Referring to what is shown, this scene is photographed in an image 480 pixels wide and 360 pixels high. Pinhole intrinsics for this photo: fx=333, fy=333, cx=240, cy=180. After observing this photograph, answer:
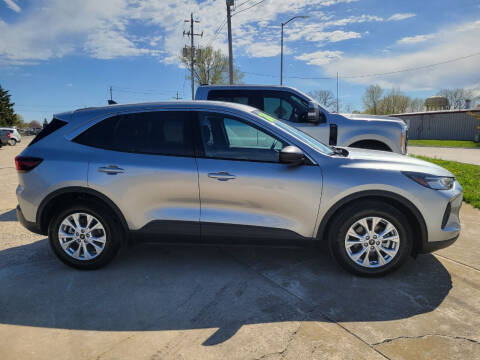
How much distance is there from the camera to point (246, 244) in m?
3.34

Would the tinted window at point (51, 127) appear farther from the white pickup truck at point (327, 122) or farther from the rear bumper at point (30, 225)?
the white pickup truck at point (327, 122)

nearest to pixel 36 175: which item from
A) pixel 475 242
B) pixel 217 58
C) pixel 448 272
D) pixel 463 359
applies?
pixel 463 359

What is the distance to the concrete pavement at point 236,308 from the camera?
234 centimetres

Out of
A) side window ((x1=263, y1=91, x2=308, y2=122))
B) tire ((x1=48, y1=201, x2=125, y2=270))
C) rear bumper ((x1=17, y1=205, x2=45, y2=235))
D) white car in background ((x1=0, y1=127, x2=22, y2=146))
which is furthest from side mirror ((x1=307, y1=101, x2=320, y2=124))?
white car in background ((x1=0, y1=127, x2=22, y2=146))

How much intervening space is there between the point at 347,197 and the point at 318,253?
3.45 feet

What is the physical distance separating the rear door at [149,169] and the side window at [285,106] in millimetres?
3427

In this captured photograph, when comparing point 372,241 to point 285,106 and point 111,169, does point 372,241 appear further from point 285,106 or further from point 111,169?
point 285,106

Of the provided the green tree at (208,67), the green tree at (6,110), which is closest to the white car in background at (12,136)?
the green tree at (208,67)

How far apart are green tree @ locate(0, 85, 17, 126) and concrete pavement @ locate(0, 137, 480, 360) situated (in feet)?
259

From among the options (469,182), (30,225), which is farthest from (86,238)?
(469,182)

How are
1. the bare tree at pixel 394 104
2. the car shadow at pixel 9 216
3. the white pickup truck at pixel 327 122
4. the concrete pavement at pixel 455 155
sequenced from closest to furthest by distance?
the car shadow at pixel 9 216 < the white pickup truck at pixel 327 122 < the concrete pavement at pixel 455 155 < the bare tree at pixel 394 104

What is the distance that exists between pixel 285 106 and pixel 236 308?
15.0 ft

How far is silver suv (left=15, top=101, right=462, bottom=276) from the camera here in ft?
10.4

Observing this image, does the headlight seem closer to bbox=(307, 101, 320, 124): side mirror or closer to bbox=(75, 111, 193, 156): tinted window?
bbox=(75, 111, 193, 156): tinted window
